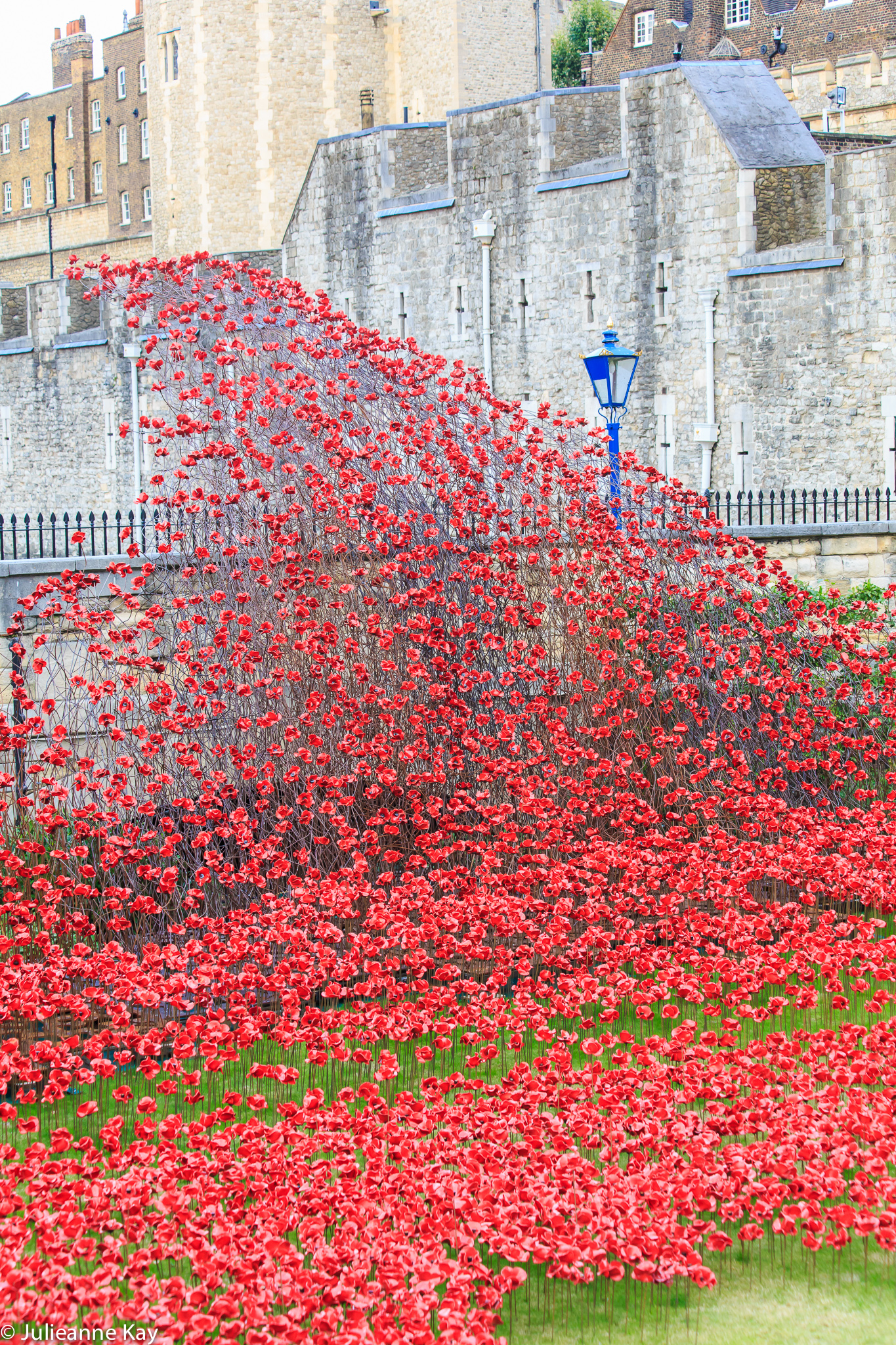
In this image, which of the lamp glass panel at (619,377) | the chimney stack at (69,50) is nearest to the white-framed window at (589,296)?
the lamp glass panel at (619,377)

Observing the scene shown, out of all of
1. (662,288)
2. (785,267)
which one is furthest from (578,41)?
(785,267)

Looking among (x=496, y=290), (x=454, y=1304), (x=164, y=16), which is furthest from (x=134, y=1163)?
(x=164, y=16)

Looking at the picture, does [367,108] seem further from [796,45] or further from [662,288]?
[796,45]

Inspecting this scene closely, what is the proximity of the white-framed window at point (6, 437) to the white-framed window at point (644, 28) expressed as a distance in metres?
25.0

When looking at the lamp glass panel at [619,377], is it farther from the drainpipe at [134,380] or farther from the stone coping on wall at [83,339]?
the stone coping on wall at [83,339]

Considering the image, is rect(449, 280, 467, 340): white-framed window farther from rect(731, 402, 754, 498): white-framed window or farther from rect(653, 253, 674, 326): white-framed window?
rect(731, 402, 754, 498): white-framed window

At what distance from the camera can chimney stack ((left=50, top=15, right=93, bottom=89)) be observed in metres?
61.4

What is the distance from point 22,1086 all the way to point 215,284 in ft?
21.0

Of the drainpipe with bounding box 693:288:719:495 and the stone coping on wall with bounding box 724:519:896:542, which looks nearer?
the stone coping on wall with bounding box 724:519:896:542

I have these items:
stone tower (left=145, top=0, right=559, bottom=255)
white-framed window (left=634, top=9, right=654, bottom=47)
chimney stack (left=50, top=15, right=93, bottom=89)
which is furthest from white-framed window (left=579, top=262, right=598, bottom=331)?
chimney stack (left=50, top=15, right=93, bottom=89)

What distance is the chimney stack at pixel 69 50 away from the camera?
61406 millimetres

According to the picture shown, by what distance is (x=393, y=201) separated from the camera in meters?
23.9

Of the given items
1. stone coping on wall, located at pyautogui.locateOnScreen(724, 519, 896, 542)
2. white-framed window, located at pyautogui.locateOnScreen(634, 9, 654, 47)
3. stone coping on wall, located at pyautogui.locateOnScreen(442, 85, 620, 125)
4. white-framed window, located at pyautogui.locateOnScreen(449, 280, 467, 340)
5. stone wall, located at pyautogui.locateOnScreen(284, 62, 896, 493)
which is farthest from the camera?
white-framed window, located at pyautogui.locateOnScreen(634, 9, 654, 47)

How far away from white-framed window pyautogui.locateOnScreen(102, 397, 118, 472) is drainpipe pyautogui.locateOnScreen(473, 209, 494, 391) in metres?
9.59
